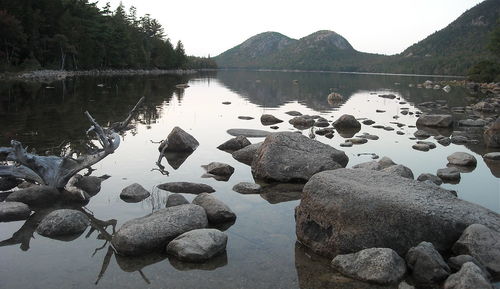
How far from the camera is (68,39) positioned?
7919 cm

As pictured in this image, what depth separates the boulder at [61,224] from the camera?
8938mm

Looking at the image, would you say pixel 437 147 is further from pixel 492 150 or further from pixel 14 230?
pixel 14 230

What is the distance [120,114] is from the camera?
90.9 ft

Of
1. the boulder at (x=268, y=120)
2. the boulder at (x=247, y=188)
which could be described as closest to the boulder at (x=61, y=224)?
the boulder at (x=247, y=188)

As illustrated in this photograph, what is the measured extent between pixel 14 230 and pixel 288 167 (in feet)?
24.8

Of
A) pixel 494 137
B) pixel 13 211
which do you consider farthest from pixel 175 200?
pixel 494 137

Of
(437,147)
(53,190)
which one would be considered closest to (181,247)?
(53,190)

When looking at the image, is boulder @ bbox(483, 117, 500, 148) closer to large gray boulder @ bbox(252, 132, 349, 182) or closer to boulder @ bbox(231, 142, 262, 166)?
large gray boulder @ bbox(252, 132, 349, 182)

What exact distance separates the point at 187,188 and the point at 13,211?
169 inches

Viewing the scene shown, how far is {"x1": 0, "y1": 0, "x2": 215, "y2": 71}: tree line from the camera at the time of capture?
217 feet

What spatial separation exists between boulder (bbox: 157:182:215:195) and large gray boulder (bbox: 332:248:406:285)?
17.1 ft

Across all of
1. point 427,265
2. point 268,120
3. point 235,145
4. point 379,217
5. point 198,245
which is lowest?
point 268,120

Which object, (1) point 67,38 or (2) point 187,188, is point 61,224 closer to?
(2) point 187,188

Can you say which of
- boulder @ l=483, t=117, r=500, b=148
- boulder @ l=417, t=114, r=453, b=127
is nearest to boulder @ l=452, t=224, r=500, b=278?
boulder @ l=483, t=117, r=500, b=148
